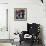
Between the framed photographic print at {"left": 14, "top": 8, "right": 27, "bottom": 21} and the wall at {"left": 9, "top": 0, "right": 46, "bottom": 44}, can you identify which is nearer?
the wall at {"left": 9, "top": 0, "right": 46, "bottom": 44}

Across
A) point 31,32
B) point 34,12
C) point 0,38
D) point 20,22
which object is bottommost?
point 0,38

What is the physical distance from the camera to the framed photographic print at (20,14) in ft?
21.6

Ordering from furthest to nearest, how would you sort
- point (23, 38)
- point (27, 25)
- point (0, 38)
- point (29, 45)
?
point (0, 38)
point (27, 25)
point (23, 38)
point (29, 45)

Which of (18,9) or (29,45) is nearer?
(29,45)

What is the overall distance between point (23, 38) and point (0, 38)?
189cm

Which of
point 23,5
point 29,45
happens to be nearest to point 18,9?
point 23,5

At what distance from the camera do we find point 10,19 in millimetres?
6605

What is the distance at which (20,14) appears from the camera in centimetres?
663

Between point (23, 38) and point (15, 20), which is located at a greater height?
point (15, 20)

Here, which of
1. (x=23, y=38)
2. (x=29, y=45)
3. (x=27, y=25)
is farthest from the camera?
(x=27, y=25)

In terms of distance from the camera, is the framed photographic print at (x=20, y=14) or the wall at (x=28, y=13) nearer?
the wall at (x=28, y=13)

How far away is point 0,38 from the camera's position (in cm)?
676

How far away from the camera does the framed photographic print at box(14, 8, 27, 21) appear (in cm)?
658

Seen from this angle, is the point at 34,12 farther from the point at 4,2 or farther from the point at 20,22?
the point at 4,2
